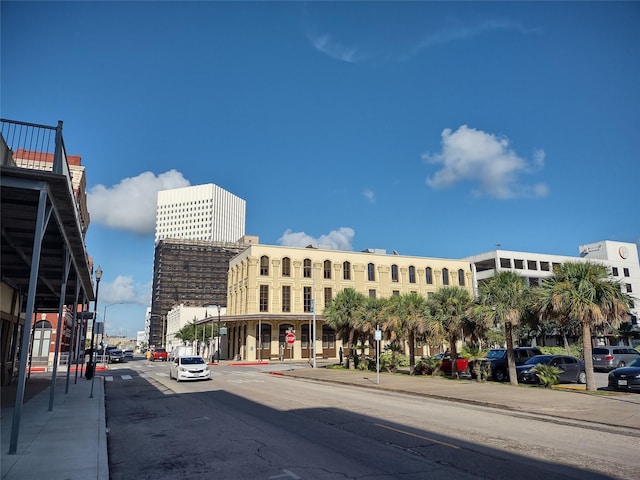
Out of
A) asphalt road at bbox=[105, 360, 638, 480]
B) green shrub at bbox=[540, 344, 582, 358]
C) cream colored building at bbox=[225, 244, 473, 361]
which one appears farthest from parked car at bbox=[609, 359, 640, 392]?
cream colored building at bbox=[225, 244, 473, 361]

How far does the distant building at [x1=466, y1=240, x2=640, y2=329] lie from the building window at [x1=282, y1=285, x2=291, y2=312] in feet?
115

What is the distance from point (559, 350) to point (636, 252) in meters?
67.4

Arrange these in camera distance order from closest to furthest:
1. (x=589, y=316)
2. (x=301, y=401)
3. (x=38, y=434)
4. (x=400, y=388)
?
(x=38, y=434) → (x=301, y=401) → (x=589, y=316) → (x=400, y=388)

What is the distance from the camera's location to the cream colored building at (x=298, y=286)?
61.1 metres

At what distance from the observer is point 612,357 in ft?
111

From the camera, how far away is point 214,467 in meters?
8.02

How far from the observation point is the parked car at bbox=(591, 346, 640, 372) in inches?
1327

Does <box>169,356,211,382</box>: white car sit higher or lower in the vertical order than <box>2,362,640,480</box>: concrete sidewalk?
higher

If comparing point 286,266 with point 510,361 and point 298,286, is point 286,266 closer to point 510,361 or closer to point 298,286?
point 298,286

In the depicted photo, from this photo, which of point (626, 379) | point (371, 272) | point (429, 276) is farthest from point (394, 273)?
point (626, 379)

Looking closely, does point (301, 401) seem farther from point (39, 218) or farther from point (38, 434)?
point (39, 218)

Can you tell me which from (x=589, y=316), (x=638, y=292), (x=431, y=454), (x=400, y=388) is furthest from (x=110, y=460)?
(x=638, y=292)

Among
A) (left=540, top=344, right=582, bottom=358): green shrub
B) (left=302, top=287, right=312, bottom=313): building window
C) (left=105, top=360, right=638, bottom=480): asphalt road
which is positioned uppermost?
(left=302, top=287, right=312, bottom=313): building window

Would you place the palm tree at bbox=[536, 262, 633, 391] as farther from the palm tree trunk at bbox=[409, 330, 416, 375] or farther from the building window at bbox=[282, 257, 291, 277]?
the building window at bbox=[282, 257, 291, 277]
